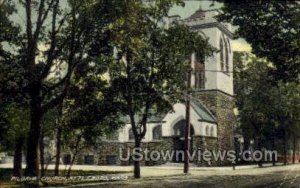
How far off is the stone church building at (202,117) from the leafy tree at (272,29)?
25.5m

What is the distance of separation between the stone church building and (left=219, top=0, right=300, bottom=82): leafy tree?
25509 mm

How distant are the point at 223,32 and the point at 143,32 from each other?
96.5 feet

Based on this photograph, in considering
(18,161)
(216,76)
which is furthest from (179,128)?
(18,161)

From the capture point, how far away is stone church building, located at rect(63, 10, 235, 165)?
4966 centimetres

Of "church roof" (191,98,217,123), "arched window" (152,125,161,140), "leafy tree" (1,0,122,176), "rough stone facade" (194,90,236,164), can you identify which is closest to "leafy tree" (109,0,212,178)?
"leafy tree" (1,0,122,176)

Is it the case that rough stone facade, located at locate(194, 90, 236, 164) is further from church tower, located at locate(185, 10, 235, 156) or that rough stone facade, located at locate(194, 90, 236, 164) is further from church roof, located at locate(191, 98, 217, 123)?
church roof, located at locate(191, 98, 217, 123)

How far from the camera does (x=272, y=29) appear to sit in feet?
65.3

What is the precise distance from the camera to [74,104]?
27094mm

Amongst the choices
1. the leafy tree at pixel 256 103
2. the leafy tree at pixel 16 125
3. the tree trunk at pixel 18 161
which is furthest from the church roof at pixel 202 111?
the leafy tree at pixel 16 125

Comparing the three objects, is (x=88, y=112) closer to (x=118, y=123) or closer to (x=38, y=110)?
(x=118, y=123)

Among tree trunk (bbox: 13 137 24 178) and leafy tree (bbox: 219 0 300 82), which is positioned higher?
leafy tree (bbox: 219 0 300 82)

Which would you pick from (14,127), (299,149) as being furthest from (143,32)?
(299,149)

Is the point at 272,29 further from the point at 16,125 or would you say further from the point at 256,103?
the point at 256,103

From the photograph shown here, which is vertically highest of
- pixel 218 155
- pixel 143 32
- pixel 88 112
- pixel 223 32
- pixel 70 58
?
pixel 223 32
